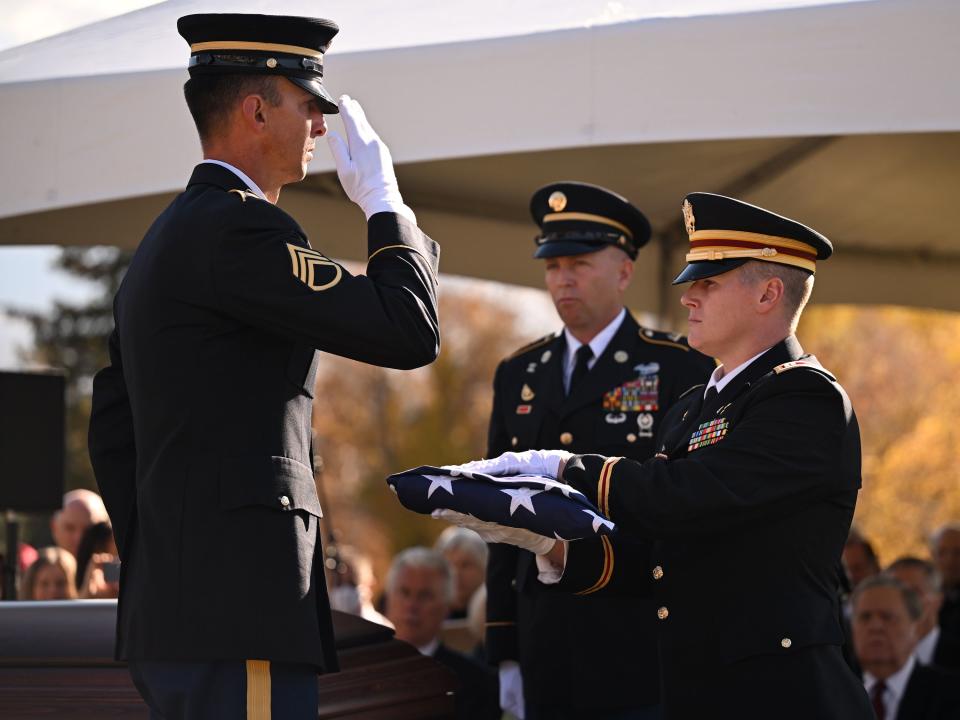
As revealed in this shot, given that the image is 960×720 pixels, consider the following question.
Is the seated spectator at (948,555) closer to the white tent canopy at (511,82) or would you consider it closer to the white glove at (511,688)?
the white glove at (511,688)

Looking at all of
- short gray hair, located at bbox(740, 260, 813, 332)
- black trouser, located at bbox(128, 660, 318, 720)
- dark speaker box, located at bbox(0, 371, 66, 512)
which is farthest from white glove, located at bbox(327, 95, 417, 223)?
dark speaker box, located at bbox(0, 371, 66, 512)

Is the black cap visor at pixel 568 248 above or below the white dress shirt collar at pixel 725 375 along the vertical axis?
above

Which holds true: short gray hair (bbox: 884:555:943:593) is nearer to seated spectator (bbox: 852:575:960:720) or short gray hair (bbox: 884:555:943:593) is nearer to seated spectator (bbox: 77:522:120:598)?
seated spectator (bbox: 852:575:960:720)

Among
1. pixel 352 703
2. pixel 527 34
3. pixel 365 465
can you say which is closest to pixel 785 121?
pixel 527 34

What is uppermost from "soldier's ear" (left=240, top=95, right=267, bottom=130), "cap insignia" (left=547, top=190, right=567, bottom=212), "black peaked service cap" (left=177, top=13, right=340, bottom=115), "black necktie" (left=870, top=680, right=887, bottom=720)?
"cap insignia" (left=547, top=190, right=567, bottom=212)

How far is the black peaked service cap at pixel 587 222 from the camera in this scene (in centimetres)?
446

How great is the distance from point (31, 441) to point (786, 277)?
3.24 meters

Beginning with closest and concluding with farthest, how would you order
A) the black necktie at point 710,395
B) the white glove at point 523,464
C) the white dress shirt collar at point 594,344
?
the white glove at point 523,464 < the black necktie at point 710,395 < the white dress shirt collar at point 594,344

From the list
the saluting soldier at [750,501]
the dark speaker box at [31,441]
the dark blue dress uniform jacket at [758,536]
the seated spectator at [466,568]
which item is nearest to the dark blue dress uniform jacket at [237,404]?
the saluting soldier at [750,501]

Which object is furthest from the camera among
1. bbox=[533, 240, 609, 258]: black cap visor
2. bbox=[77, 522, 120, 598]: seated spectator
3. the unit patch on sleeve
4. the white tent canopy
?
bbox=[77, 522, 120, 598]: seated spectator

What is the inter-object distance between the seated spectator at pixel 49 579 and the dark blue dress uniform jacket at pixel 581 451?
2.69 metres

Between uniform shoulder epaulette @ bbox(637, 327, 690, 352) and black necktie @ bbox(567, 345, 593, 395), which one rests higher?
uniform shoulder epaulette @ bbox(637, 327, 690, 352)

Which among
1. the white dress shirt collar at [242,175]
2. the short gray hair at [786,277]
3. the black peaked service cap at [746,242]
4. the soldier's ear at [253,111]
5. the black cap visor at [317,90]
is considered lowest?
the short gray hair at [786,277]

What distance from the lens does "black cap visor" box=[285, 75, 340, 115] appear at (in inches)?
106
